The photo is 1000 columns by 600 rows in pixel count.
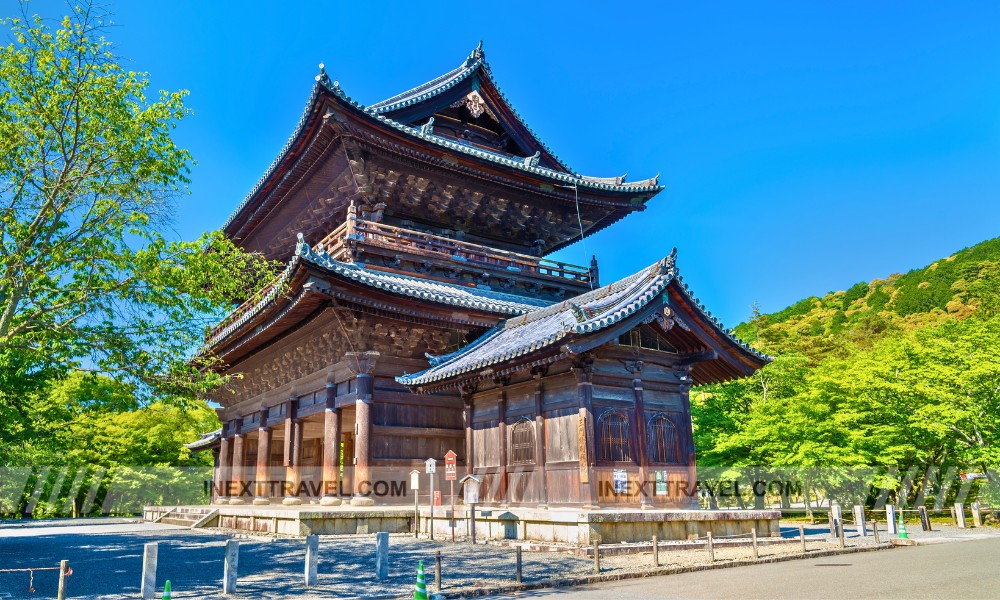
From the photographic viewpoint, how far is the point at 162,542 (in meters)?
18.6

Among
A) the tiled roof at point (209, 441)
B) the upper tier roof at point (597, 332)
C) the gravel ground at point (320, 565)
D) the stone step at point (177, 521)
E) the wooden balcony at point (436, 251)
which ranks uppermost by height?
the wooden balcony at point (436, 251)

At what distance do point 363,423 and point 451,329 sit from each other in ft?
13.7

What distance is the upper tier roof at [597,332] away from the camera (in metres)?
15.2

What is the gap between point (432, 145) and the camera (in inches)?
858

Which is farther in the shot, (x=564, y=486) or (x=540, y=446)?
(x=540, y=446)

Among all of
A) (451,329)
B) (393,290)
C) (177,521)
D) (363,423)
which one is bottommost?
(177,521)

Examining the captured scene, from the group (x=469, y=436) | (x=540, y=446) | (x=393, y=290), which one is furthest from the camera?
(x=469, y=436)

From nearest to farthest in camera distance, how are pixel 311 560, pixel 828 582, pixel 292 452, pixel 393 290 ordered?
pixel 311 560 → pixel 828 582 → pixel 393 290 → pixel 292 452

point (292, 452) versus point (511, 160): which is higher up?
point (511, 160)

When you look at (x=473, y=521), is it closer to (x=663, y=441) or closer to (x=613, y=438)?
(x=613, y=438)

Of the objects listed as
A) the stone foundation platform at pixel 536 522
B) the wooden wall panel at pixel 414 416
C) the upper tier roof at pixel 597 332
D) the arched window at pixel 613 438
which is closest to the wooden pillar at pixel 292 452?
the stone foundation platform at pixel 536 522

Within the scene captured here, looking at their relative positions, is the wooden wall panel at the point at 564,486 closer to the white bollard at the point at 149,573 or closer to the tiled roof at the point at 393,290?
the tiled roof at the point at 393,290

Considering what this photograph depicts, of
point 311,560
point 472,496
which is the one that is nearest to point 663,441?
point 472,496

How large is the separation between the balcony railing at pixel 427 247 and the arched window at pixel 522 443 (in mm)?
7429
